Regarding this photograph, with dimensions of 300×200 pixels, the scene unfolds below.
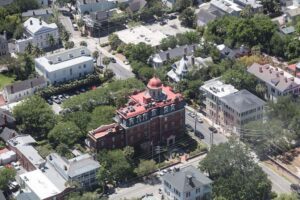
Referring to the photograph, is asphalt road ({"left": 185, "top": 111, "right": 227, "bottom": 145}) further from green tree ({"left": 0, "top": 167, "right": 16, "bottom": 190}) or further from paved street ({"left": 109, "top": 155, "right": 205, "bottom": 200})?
green tree ({"left": 0, "top": 167, "right": 16, "bottom": 190})

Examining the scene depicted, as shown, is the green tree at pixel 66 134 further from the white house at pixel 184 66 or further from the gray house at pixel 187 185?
the white house at pixel 184 66

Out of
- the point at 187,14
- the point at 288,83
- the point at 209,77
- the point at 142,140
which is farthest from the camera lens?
the point at 187,14

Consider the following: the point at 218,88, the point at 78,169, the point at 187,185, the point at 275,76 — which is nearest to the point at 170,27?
the point at 218,88

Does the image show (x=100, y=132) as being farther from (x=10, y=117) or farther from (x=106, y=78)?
(x=106, y=78)

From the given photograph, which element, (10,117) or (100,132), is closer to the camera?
(100,132)

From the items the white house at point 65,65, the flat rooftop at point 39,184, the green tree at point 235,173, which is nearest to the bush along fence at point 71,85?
the white house at point 65,65

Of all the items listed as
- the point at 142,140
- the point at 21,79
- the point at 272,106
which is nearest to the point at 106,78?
the point at 21,79

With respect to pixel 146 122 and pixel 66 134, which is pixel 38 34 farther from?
pixel 146 122
